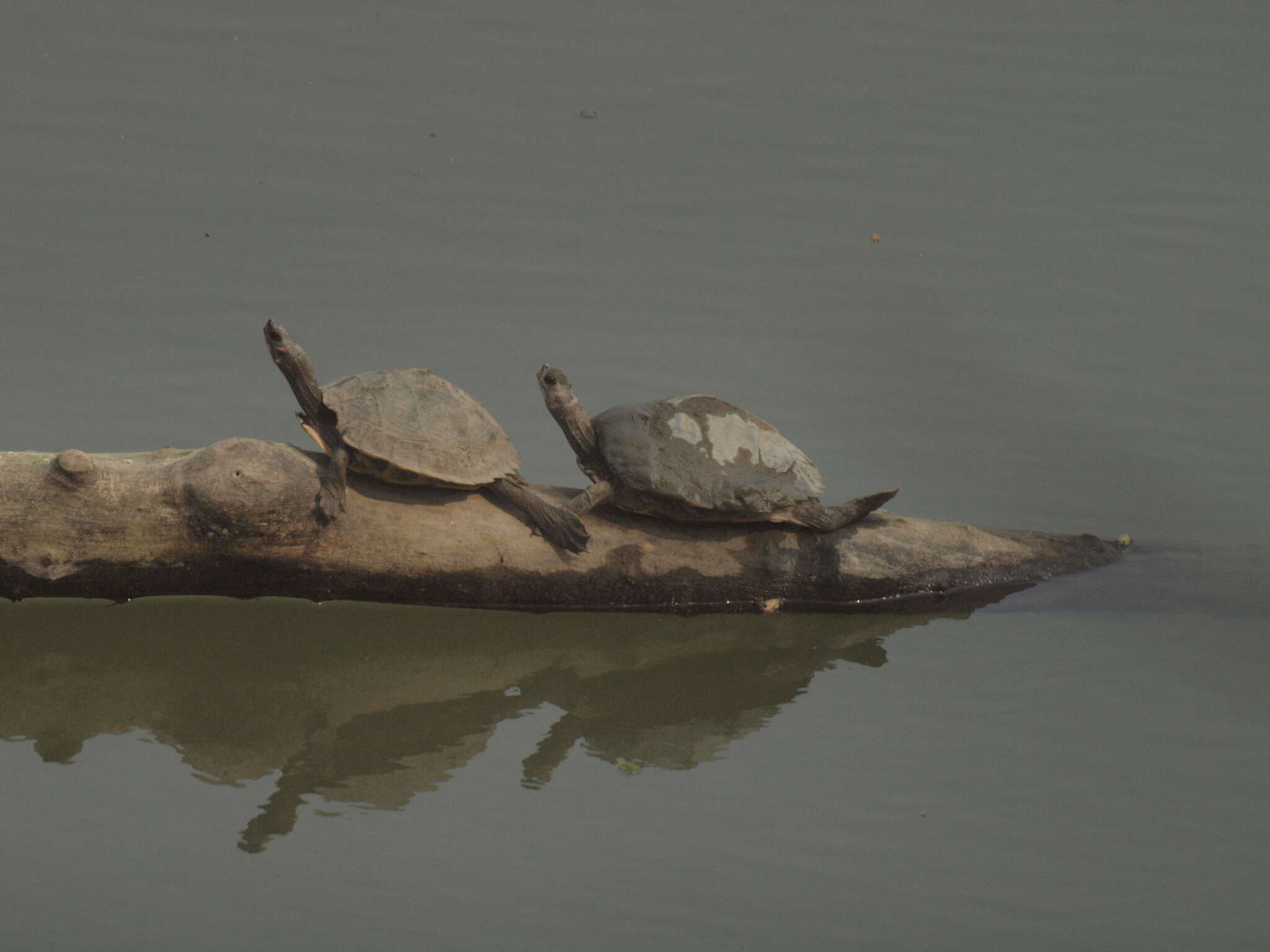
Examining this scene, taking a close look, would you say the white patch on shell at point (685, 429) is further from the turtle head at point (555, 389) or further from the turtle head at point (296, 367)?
the turtle head at point (296, 367)

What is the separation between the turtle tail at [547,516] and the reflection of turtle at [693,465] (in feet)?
0.22

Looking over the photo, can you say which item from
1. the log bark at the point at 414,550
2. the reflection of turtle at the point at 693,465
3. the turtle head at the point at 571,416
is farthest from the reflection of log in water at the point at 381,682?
the turtle head at the point at 571,416

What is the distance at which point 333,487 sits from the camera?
4.34 m

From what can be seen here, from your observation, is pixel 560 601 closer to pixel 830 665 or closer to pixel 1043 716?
pixel 830 665

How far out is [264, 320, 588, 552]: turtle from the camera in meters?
4.33

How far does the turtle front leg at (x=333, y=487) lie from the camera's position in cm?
432

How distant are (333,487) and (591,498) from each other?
0.86 meters

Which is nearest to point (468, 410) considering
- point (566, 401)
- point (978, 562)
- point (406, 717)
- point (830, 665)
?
point (566, 401)

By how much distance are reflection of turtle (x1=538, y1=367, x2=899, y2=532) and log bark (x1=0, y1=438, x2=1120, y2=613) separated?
129mm

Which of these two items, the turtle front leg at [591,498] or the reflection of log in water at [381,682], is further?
the turtle front leg at [591,498]

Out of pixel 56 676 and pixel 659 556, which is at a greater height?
pixel 659 556

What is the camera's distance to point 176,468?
4.25 m

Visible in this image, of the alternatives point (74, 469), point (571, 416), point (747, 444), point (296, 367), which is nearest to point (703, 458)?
point (747, 444)

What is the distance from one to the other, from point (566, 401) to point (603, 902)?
73.0 inches
